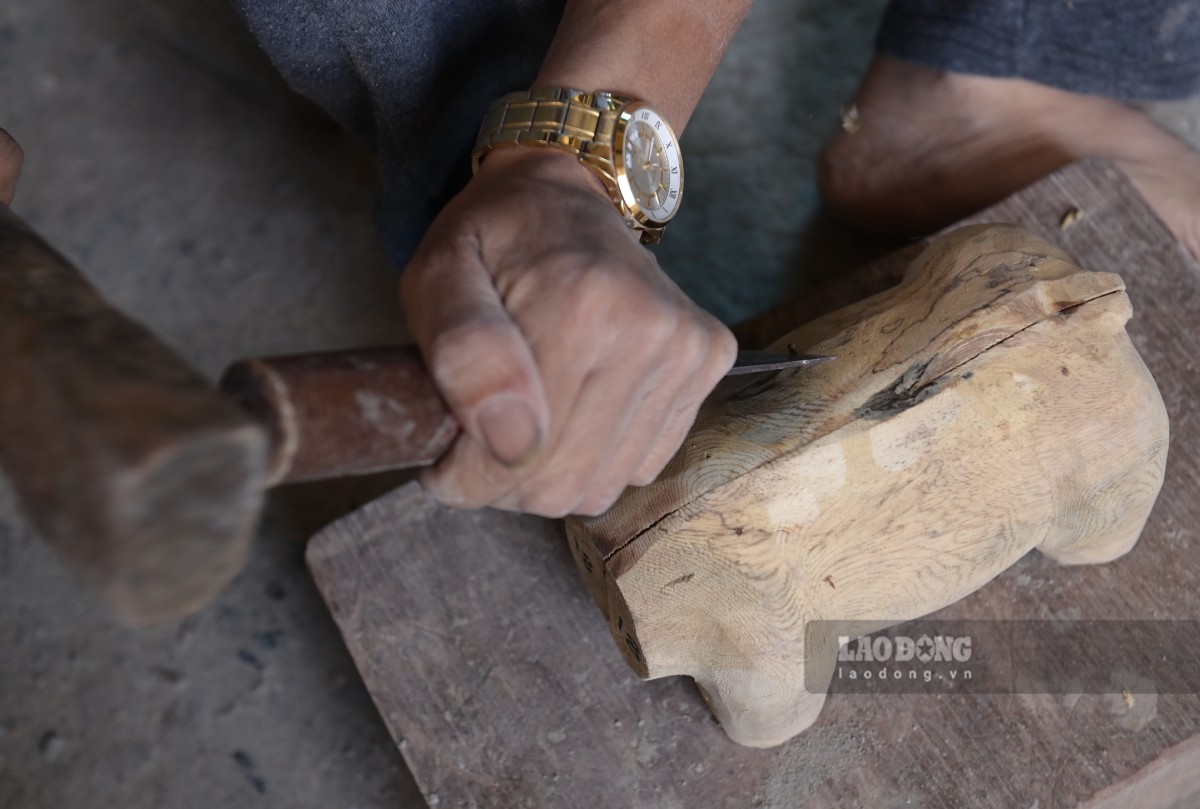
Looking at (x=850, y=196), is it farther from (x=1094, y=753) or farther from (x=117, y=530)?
(x=117, y=530)

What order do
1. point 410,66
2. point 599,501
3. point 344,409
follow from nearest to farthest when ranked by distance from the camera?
point 344,409
point 599,501
point 410,66

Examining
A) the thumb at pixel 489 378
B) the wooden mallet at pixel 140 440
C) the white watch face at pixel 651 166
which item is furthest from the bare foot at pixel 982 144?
the wooden mallet at pixel 140 440

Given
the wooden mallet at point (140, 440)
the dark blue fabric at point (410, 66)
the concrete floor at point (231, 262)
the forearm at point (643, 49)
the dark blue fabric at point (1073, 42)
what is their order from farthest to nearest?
the concrete floor at point (231, 262), the dark blue fabric at point (1073, 42), the dark blue fabric at point (410, 66), the forearm at point (643, 49), the wooden mallet at point (140, 440)

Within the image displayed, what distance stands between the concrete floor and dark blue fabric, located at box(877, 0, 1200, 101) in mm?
499

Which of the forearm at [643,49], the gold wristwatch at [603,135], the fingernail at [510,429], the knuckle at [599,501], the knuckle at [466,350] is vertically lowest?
the knuckle at [599,501]

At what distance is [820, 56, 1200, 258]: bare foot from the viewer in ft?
5.68

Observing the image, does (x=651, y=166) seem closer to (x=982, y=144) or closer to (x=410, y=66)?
(x=410, y=66)

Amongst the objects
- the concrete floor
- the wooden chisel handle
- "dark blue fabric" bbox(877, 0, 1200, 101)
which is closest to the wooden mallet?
the wooden chisel handle

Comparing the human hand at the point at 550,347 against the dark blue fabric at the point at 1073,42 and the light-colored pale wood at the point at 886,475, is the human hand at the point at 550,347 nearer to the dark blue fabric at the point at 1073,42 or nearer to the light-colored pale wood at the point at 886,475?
the light-colored pale wood at the point at 886,475

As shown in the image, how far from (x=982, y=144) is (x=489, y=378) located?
4.25 feet

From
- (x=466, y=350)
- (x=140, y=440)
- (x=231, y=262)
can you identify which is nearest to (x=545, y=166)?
(x=466, y=350)

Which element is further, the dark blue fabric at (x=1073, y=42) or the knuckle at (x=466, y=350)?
the dark blue fabric at (x=1073, y=42)

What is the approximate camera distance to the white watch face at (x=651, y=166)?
1107 mm

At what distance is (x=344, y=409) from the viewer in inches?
32.2
